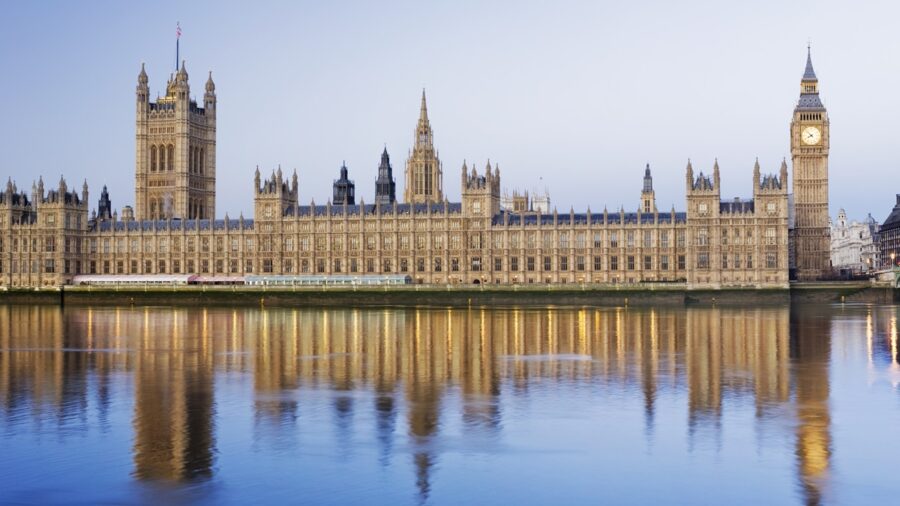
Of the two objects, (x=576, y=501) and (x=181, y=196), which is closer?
(x=576, y=501)

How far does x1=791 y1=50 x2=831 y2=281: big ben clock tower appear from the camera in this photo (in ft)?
527

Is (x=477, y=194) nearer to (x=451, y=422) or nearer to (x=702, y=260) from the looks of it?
(x=702, y=260)

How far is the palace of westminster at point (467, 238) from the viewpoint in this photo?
146375 mm

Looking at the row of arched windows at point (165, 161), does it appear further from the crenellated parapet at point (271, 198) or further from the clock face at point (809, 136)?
the clock face at point (809, 136)

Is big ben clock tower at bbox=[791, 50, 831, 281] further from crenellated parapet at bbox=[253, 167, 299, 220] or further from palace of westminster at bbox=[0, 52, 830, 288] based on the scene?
crenellated parapet at bbox=[253, 167, 299, 220]

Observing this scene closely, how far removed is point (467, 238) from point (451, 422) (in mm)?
123163

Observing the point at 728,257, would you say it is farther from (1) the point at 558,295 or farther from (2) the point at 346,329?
(2) the point at 346,329

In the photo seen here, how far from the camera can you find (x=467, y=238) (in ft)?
512

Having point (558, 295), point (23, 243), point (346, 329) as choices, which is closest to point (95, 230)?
point (23, 243)

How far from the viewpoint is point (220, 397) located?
3856cm

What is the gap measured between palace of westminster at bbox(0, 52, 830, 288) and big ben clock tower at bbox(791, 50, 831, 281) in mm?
165

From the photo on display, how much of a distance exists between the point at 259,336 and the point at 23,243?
112965 millimetres

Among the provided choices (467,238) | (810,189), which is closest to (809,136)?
(810,189)

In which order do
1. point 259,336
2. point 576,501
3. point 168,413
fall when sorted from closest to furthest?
point 576,501 < point 168,413 < point 259,336
